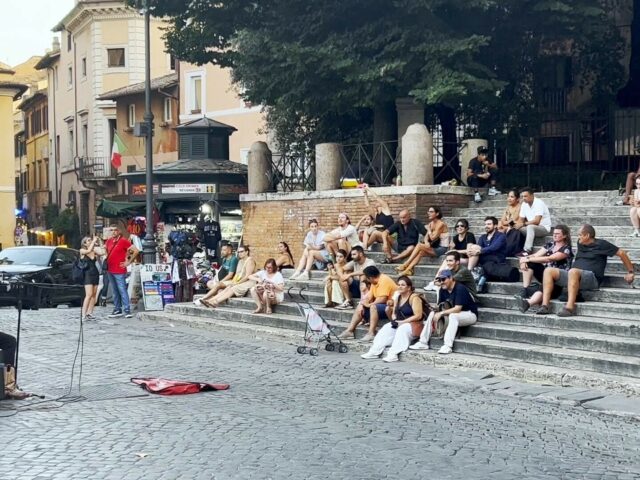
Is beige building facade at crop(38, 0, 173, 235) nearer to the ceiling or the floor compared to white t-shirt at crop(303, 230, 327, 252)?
nearer to the ceiling

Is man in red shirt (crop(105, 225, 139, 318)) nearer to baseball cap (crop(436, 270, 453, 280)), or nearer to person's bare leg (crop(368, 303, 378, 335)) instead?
person's bare leg (crop(368, 303, 378, 335))

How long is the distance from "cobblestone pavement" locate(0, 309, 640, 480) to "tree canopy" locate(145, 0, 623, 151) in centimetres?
807

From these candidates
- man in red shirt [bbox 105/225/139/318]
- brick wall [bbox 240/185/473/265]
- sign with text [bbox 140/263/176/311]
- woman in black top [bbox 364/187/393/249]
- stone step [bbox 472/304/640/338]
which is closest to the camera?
stone step [bbox 472/304/640/338]

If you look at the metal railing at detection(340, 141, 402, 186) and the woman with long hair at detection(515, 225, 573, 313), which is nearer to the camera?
the woman with long hair at detection(515, 225, 573, 313)

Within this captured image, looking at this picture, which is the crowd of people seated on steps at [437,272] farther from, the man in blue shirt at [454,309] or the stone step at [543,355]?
the stone step at [543,355]

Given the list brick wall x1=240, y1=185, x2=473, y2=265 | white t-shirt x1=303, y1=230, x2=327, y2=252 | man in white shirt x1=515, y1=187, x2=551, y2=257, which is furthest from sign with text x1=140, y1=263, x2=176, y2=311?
man in white shirt x1=515, y1=187, x2=551, y2=257

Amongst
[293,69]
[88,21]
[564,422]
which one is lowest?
[564,422]

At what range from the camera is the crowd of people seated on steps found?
48.9ft

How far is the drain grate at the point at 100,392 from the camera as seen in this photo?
1170cm

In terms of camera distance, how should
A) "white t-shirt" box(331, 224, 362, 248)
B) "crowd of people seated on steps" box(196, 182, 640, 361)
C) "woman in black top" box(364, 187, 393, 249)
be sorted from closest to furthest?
"crowd of people seated on steps" box(196, 182, 640, 361), "white t-shirt" box(331, 224, 362, 248), "woman in black top" box(364, 187, 393, 249)

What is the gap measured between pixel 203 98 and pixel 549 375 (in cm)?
4004

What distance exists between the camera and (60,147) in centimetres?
6900

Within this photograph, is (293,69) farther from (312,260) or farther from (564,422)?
Answer: (564,422)

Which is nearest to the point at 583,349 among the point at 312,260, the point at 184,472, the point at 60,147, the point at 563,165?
the point at 184,472
